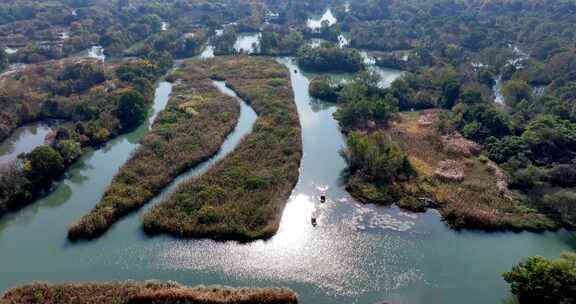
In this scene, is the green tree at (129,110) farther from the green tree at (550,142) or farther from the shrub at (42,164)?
the green tree at (550,142)

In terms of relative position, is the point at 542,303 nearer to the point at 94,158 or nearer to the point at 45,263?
the point at 45,263

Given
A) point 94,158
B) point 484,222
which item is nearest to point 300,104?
point 94,158

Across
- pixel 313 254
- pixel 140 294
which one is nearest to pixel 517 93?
pixel 313 254

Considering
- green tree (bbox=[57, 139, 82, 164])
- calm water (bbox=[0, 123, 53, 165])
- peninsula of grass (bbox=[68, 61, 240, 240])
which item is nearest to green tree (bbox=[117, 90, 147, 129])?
peninsula of grass (bbox=[68, 61, 240, 240])

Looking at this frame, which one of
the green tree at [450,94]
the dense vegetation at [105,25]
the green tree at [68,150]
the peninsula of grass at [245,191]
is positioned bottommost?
the dense vegetation at [105,25]

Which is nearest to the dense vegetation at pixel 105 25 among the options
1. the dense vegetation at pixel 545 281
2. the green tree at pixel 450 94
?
the green tree at pixel 450 94

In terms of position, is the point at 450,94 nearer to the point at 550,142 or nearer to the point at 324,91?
the point at 550,142
